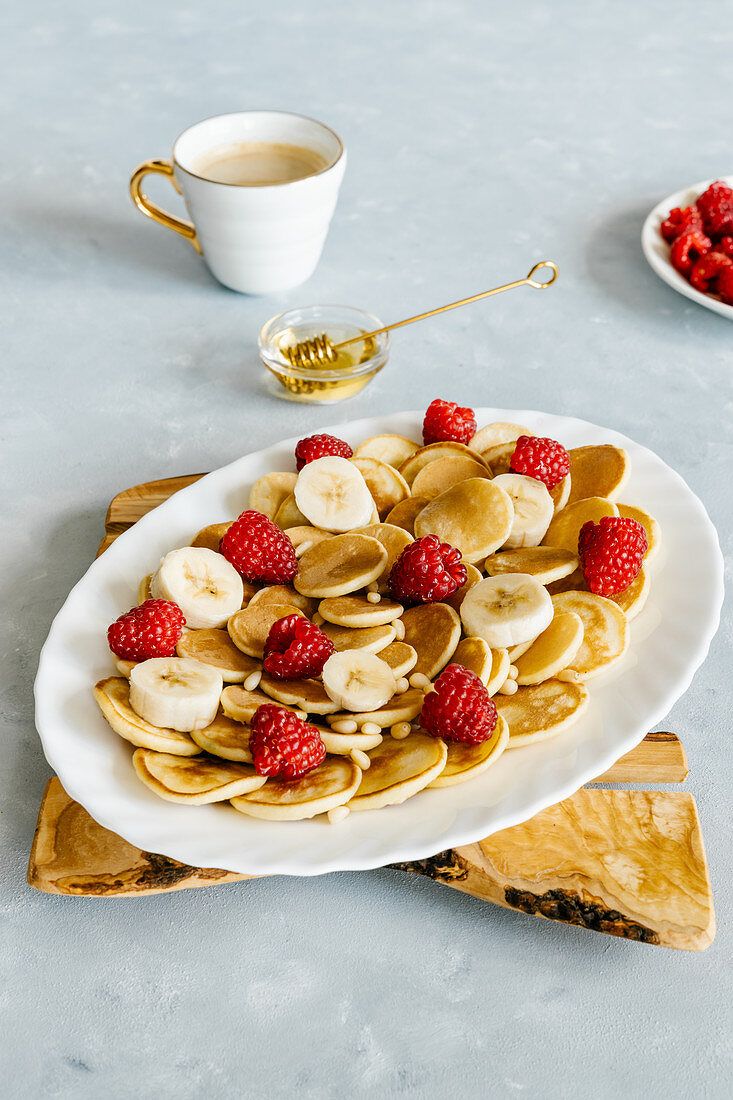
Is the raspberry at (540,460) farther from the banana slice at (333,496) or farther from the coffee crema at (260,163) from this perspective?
the coffee crema at (260,163)

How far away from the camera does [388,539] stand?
118cm

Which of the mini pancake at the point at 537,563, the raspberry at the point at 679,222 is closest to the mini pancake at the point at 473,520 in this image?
the mini pancake at the point at 537,563

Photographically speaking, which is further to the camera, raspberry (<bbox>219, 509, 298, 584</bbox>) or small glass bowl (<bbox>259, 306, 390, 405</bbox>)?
small glass bowl (<bbox>259, 306, 390, 405</bbox>)

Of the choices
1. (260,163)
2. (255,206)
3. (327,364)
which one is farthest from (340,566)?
(260,163)

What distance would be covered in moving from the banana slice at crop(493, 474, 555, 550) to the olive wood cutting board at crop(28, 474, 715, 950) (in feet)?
0.99

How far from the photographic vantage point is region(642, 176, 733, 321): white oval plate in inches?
68.0

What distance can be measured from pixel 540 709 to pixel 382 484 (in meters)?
0.39

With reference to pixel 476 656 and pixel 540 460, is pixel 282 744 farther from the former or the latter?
pixel 540 460

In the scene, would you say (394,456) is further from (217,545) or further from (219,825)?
(219,825)

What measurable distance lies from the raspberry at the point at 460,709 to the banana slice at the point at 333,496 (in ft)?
0.95

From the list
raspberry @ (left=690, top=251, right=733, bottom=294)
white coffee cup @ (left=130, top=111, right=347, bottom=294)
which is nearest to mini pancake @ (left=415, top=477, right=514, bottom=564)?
white coffee cup @ (left=130, top=111, right=347, bottom=294)

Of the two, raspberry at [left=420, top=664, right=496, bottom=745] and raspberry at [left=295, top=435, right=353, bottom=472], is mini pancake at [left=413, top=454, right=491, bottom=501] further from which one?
raspberry at [left=420, top=664, right=496, bottom=745]

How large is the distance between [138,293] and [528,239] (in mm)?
777

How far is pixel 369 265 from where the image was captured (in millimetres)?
1970
